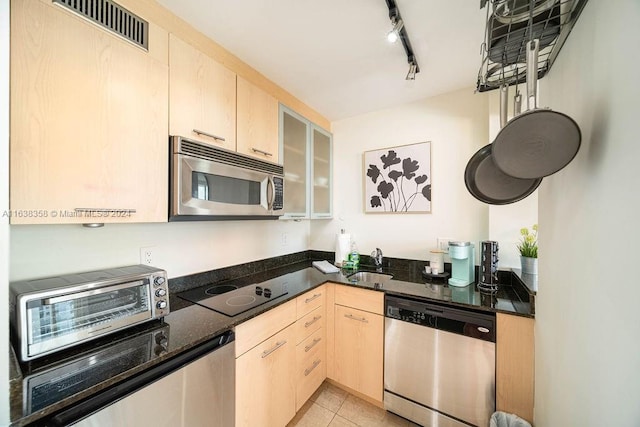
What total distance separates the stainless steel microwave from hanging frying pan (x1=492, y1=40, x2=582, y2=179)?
1.19 meters

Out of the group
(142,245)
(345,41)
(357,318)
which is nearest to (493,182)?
(345,41)

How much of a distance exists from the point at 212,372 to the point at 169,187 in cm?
84

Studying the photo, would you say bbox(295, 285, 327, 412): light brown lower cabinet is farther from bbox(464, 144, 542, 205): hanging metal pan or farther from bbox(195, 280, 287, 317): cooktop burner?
bbox(464, 144, 542, 205): hanging metal pan

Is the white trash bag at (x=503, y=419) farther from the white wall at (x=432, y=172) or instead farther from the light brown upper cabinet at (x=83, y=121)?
the light brown upper cabinet at (x=83, y=121)

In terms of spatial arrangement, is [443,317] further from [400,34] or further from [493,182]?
[400,34]

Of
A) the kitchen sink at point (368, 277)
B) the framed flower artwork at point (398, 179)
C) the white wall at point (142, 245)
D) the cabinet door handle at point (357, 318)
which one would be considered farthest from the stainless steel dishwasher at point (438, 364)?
the white wall at point (142, 245)

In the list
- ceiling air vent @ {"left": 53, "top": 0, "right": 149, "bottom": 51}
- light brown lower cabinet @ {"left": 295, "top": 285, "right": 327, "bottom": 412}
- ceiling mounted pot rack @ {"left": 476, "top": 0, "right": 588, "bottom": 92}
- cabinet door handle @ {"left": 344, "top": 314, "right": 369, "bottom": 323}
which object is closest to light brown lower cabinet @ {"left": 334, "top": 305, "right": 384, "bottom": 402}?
cabinet door handle @ {"left": 344, "top": 314, "right": 369, "bottom": 323}

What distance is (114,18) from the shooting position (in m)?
0.92

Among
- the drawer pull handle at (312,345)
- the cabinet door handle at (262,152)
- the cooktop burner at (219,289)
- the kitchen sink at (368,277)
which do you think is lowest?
the drawer pull handle at (312,345)

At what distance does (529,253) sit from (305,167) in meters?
1.67

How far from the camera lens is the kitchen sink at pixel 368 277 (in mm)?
1814

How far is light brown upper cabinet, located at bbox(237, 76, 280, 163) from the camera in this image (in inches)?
56.3

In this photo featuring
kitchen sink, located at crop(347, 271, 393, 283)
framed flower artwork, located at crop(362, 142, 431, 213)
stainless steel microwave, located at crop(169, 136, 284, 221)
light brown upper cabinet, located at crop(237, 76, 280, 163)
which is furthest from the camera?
framed flower artwork, located at crop(362, 142, 431, 213)

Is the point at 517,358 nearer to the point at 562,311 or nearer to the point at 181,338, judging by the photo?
the point at 562,311
